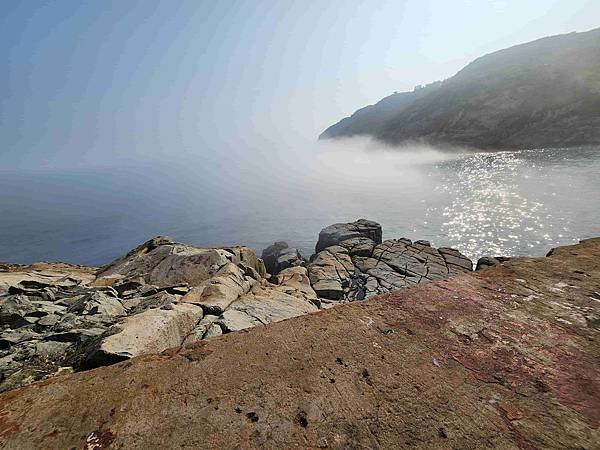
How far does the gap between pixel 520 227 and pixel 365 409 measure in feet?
123

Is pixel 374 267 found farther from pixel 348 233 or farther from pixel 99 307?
pixel 99 307

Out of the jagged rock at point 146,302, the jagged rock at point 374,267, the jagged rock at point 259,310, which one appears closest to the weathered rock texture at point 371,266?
the jagged rock at point 374,267

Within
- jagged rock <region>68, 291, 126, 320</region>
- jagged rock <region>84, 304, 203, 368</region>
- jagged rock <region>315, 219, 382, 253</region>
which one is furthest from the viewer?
jagged rock <region>315, 219, 382, 253</region>

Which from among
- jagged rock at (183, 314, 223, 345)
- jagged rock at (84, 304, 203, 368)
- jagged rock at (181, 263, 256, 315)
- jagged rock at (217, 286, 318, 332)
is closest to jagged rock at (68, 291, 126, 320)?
jagged rock at (181, 263, 256, 315)

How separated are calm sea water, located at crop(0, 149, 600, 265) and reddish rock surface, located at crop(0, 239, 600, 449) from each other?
2755 cm

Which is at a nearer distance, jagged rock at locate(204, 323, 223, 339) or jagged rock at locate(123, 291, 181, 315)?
jagged rock at locate(204, 323, 223, 339)

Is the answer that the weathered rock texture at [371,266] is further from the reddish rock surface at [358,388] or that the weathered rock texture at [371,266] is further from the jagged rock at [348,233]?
the reddish rock surface at [358,388]

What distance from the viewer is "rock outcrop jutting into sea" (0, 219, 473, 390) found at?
451 cm

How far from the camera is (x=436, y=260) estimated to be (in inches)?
832

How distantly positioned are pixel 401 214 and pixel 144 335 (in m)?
44.0

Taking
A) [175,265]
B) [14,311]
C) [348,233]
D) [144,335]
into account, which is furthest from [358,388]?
[348,233]

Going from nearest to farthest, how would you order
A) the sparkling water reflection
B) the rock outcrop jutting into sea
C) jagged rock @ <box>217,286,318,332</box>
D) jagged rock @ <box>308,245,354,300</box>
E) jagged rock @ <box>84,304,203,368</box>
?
jagged rock @ <box>84,304,203,368</box> → the rock outcrop jutting into sea → jagged rock @ <box>217,286,318,332</box> → jagged rock @ <box>308,245,354,300</box> → the sparkling water reflection

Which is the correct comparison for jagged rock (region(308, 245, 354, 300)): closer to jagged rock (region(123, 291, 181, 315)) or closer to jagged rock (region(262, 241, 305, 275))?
jagged rock (region(262, 241, 305, 275))

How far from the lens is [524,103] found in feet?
295
